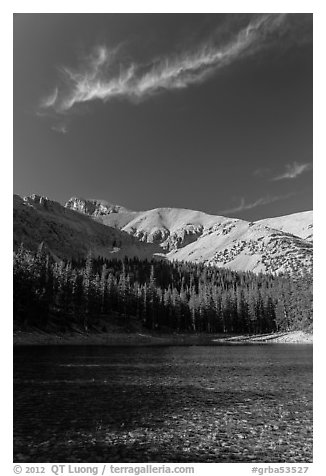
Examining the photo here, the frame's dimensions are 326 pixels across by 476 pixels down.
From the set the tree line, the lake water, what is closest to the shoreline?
the tree line

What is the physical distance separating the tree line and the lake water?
5592 cm

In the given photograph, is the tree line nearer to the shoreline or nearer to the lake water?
the shoreline

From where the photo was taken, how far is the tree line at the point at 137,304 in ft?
316

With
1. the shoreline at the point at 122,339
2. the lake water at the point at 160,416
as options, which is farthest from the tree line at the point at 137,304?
the lake water at the point at 160,416

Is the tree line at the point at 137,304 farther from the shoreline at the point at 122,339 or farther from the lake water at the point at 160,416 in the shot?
the lake water at the point at 160,416

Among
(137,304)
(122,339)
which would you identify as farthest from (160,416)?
(137,304)

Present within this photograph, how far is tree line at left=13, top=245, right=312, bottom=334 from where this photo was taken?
96181mm

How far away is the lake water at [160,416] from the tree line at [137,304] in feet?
183

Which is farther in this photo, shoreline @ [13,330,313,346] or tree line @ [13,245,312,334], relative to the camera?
tree line @ [13,245,312,334]

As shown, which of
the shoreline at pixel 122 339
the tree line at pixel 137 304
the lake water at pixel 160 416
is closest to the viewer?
the lake water at pixel 160 416

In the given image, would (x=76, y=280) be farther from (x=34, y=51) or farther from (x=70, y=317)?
(x=34, y=51)

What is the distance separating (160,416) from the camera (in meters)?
24.7

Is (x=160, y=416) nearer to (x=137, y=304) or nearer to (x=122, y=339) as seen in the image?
(x=122, y=339)
